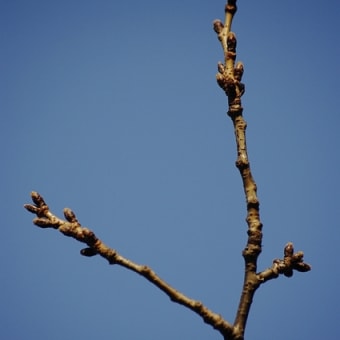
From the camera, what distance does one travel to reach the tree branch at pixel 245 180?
217 centimetres

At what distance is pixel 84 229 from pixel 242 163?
97 centimetres

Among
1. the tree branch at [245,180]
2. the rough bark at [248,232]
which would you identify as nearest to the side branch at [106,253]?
the rough bark at [248,232]

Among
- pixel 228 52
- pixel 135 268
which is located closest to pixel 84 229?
pixel 135 268

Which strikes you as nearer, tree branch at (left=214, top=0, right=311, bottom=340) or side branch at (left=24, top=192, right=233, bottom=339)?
side branch at (left=24, top=192, right=233, bottom=339)

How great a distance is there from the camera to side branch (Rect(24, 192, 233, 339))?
76.9 inches

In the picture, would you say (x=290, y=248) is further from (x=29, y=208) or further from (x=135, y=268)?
(x=29, y=208)

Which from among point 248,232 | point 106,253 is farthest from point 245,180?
point 106,253

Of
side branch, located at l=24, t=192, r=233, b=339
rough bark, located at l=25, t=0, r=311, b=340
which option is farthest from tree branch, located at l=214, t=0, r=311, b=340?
side branch, located at l=24, t=192, r=233, b=339

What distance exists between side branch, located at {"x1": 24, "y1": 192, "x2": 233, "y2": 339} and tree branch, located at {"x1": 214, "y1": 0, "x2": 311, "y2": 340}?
0.17 m

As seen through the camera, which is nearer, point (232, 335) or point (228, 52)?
point (232, 335)

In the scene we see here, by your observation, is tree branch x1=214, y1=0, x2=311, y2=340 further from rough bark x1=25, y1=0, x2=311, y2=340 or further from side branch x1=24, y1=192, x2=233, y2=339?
side branch x1=24, y1=192, x2=233, y2=339

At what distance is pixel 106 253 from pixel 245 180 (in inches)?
35.1

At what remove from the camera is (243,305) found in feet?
6.81

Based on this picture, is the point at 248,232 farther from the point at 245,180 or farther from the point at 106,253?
the point at 106,253
